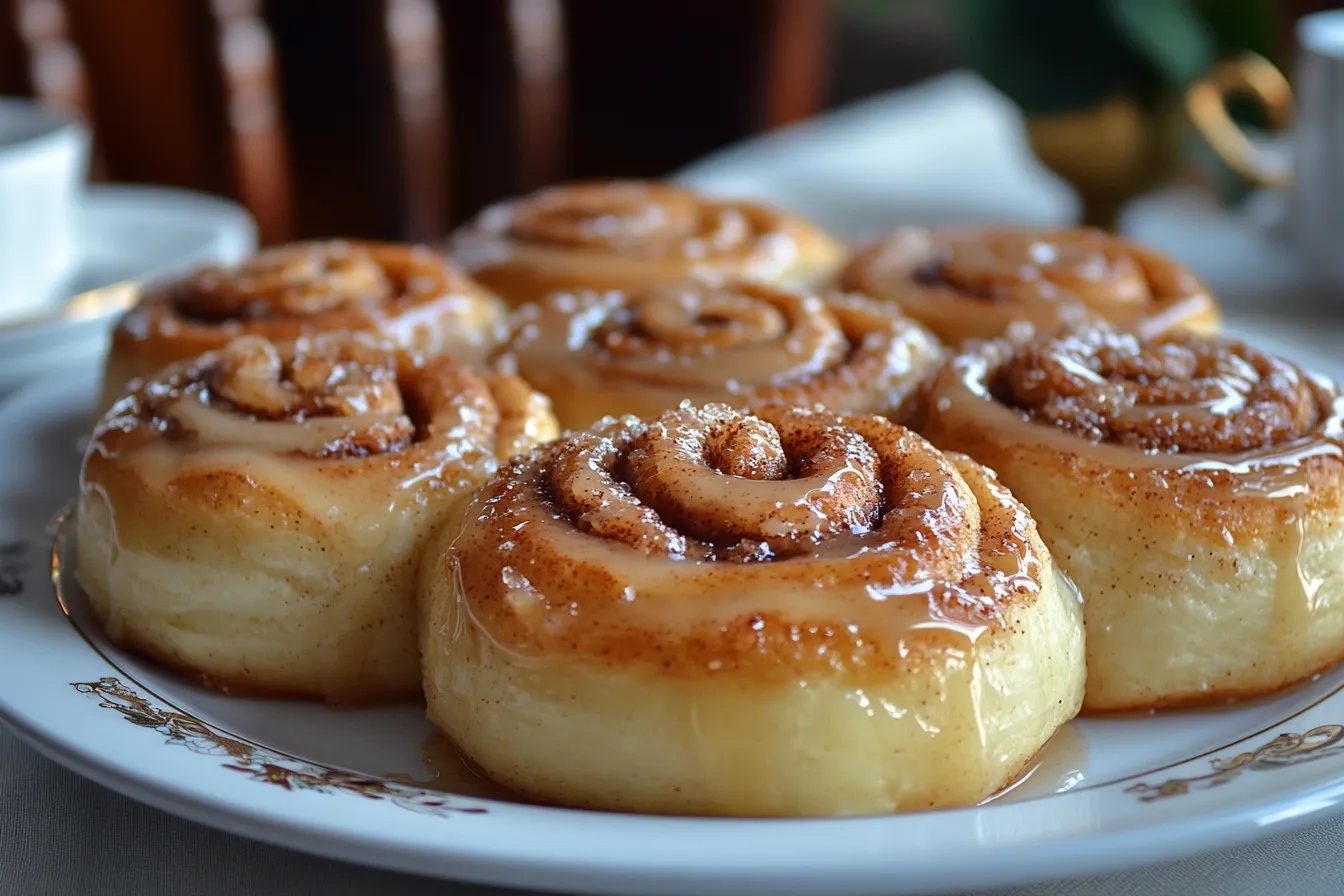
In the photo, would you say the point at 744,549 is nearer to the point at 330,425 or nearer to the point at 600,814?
the point at 600,814

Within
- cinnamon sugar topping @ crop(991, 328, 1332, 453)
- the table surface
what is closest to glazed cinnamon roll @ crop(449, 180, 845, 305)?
cinnamon sugar topping @ crop(991, 328, 1332, 453)

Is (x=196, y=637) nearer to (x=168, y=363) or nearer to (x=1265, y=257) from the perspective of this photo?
(x=168, y=363)

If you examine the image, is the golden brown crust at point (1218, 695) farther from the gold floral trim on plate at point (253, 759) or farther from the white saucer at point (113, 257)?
the white saucer at point (113, 257)

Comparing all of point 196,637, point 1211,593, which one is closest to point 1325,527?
point 1211,593

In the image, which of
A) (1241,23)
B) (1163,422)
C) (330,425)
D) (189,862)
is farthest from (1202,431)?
(1241,23)

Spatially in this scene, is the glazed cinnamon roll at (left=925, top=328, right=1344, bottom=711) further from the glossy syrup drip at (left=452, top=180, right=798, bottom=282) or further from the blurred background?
the blurred background
